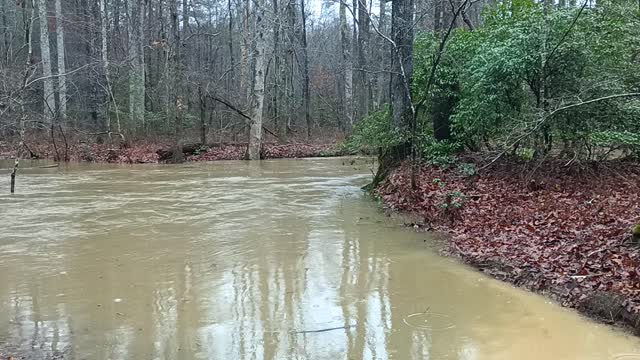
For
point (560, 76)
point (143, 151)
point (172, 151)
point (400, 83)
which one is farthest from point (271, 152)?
point (560, 76)

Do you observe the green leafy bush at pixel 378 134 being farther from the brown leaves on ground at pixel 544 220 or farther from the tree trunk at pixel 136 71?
the tree trunk at pixel 136 71

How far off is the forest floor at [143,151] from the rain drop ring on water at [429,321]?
1941cm

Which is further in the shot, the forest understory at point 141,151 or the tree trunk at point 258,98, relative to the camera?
the forest understory at point 141,151

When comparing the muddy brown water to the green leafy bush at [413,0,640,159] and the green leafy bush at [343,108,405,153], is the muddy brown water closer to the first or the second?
the green leafy bush at [343,108,405,153]

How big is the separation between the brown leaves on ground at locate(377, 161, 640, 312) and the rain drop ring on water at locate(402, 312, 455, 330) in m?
1.46

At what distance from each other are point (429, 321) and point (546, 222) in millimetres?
3984

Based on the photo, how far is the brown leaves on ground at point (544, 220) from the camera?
21.5 ft

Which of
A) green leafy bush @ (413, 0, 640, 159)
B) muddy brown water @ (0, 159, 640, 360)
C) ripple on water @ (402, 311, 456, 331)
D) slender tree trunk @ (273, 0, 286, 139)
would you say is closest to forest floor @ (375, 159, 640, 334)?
muddy brown water @ (0, 159, 640, 360)

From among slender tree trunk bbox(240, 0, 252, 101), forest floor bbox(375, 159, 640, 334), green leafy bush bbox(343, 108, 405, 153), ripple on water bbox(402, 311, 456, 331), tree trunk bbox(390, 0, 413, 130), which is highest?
slender tree trunk bbox(240, 0, 252, 101)

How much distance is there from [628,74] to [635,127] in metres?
1.06

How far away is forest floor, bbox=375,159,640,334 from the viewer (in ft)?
20.4

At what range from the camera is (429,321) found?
5.77 meters

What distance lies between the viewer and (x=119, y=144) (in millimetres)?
25750

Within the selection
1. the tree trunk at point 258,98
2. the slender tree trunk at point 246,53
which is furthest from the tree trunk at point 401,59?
the slender tree trunk at point 246,53
